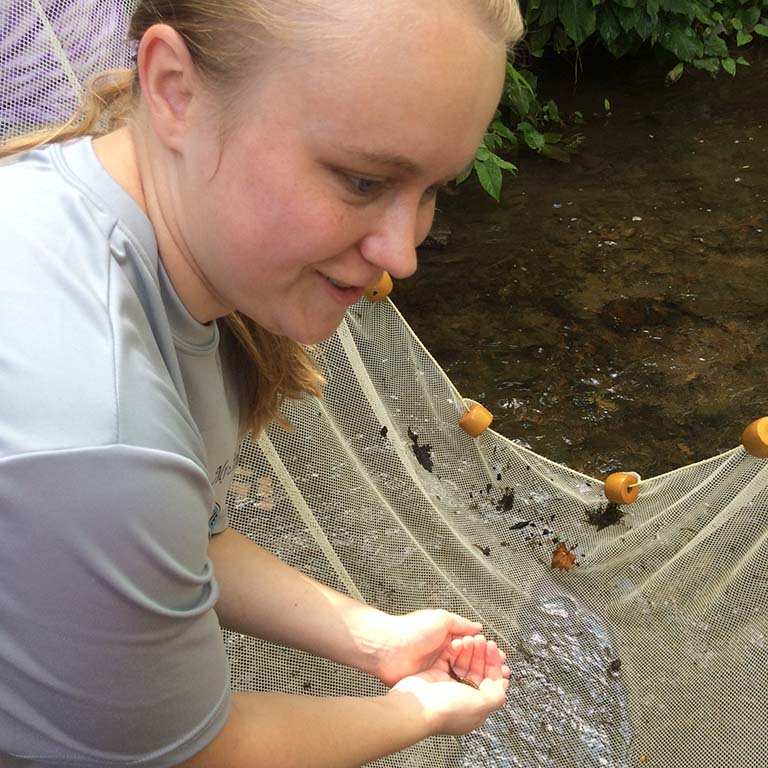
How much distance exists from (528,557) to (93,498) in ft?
3.47

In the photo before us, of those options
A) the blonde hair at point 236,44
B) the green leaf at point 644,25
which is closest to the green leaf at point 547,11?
the green leaf at point 644,25

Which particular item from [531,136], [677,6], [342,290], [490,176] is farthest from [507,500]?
[677,6]

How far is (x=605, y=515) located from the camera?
4.86ft

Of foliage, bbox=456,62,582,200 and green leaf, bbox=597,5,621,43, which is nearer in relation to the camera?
foliage, bbox=456,62,582,200

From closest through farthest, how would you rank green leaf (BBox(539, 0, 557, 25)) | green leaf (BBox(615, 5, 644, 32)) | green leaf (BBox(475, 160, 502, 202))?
green leaf (BBox(475, 160, 502, 202))
green leaf (BBox(539, 0, 557, 25))
green leaf (BBox(615, 5, 644, 32))

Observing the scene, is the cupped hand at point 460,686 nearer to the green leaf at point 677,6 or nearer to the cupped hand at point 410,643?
the cupped hand at point 410,643

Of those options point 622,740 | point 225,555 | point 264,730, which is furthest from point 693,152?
point 264,730

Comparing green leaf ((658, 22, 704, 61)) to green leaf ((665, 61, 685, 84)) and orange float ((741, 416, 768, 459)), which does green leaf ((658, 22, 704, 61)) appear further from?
orange float ((741, 416, 768, 459))

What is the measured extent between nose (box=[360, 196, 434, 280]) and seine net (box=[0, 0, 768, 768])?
1.79ft

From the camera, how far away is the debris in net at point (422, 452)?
1.47 meters

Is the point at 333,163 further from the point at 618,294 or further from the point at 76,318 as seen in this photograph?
the point at 618,294

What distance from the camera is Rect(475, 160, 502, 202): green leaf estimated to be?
2.40 meters

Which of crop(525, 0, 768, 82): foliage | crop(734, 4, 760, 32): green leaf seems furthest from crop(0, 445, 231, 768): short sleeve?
crop(734, 4, 760, 32): green leaf

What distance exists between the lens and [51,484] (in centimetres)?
56
